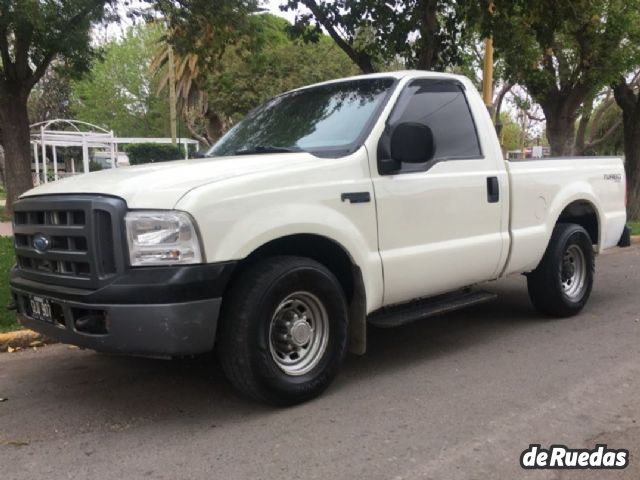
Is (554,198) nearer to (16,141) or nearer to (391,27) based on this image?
(391,27)

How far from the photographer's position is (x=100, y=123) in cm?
4359

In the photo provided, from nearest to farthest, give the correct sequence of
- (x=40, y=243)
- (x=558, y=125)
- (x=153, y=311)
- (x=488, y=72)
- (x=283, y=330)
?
1. (x=153, y=311)
2. (x=40, y=243)
3. (x=283, y=330)
4. (x=488, y=72)
5. (x=558, y=125)

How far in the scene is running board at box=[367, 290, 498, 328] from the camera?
14.8 ft

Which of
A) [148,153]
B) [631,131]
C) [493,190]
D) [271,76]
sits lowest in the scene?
A: [493,190]

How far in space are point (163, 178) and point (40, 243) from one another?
2.94ft

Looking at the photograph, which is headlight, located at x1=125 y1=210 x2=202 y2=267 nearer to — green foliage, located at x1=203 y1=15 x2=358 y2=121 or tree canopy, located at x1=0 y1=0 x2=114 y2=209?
tree canopy, located at x1=0 y1=0 x2=114 y2=209

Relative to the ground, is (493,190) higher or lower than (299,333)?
higher

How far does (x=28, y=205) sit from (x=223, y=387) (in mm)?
1728

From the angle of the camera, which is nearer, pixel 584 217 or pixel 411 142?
pixel 411 142

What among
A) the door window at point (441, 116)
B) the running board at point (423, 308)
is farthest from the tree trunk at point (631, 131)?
the running board at point (423, 308)

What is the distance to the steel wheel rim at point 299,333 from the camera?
3955mm

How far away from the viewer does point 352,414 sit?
3889 millimetres

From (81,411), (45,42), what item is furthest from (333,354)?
(45,42)

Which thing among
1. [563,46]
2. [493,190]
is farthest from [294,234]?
[563,46]
